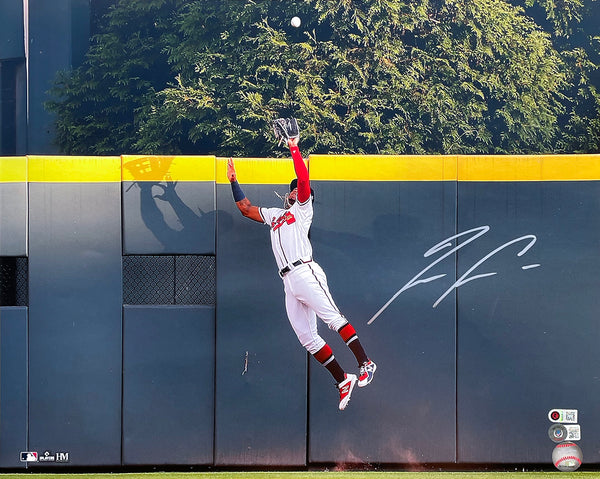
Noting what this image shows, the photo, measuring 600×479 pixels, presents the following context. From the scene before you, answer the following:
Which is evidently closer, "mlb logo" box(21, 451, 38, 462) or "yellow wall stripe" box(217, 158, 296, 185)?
"mlb logo" box(21, 451, 38, 462)

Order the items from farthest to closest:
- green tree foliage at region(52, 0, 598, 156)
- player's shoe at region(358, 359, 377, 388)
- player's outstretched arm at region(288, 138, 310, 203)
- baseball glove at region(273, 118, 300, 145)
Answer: green tree foliage at region(52, 0, 598, 156), player's shoe at region(358, 359, 377, 388), baseball glove at region(273, 118, 300, 145), player's outstretched arm at region(288, 138, 310, 203)

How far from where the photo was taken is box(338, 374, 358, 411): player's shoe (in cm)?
705

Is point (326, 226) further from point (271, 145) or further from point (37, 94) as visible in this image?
point (37, 94)

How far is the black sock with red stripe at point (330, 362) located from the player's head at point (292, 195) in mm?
1147

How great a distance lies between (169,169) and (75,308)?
1317mm

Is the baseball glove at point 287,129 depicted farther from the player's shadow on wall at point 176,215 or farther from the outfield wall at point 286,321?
the player's shadow on wall at point 176,215

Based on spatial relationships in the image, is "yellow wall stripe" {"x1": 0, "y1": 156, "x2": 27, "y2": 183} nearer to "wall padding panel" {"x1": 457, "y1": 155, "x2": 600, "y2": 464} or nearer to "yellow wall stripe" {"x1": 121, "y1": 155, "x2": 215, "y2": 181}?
"yellow wall stripe" {"x1": 121, "y1": 155, "x2": 215, "y2": 181}

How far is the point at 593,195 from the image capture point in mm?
7102

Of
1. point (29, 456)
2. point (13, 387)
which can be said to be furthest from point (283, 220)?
point (29, 456)

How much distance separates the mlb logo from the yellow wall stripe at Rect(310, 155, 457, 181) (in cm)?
307

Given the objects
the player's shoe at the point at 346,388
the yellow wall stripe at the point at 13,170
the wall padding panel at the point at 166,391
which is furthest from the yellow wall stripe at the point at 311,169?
the player's shoe at the point at 346,388

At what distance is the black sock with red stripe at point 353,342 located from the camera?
704 cm

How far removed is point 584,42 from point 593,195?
1254 centimetres
